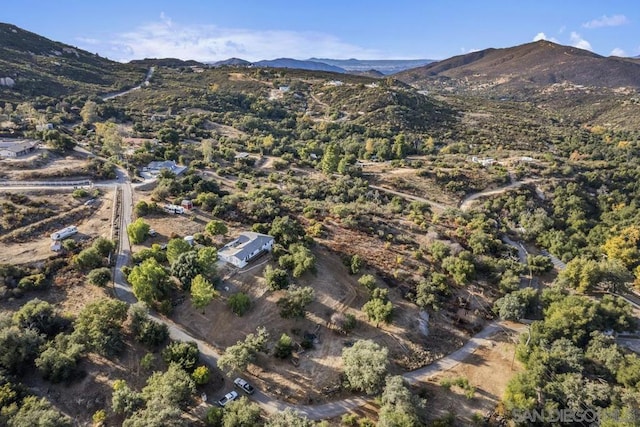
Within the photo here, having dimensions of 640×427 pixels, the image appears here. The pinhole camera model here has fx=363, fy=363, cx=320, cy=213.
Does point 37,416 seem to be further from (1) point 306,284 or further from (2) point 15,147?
(2) point 15,147

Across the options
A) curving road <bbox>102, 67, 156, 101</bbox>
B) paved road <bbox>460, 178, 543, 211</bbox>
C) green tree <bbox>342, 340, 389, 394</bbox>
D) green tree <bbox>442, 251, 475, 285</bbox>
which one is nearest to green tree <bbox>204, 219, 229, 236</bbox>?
green tree <bbox>342, 340, 389, 394</bbox>

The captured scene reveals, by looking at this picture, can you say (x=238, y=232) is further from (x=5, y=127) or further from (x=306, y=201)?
(x=5, y=127)

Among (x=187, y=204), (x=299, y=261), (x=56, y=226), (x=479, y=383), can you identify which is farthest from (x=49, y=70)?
(x=479, y=383)

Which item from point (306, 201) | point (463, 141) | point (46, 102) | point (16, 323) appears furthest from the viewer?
point (463, 141)

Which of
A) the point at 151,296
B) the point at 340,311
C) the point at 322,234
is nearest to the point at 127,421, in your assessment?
the point at 151,296

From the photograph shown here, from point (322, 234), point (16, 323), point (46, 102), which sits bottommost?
point (16, 323)

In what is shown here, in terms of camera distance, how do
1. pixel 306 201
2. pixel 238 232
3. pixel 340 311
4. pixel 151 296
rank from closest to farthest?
pixel 151 296, pixel 340 311, pixel 238 232, pixel 306 201
